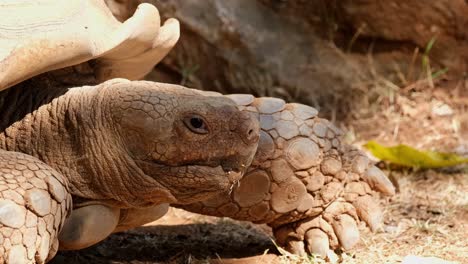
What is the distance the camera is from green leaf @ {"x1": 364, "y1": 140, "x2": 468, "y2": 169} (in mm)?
4473

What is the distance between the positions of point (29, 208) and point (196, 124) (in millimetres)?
550

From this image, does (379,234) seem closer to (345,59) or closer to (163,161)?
(163,161)

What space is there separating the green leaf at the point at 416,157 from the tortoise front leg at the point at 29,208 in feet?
7.88

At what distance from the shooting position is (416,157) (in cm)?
450

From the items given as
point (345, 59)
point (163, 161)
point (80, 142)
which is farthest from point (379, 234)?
point (345, 59)

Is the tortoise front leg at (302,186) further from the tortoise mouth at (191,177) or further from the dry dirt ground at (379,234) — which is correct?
the tortoise mouth at (191,177)

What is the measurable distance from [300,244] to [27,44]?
130 centimetres

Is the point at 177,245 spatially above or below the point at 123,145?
below

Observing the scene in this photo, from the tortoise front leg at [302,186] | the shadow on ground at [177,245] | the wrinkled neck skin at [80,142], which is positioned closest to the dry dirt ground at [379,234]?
the shadow on ground at [177,245]

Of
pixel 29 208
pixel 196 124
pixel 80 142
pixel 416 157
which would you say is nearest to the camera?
pixel 29 208

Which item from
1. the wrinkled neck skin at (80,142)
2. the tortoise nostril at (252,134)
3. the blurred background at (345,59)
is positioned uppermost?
the tortoise nostril at (252,134)

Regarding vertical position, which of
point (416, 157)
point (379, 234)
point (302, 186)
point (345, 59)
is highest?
point (302, 186)

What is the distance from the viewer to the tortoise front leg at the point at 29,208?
223 cm

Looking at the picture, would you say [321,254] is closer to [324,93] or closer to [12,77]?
[12,77]
